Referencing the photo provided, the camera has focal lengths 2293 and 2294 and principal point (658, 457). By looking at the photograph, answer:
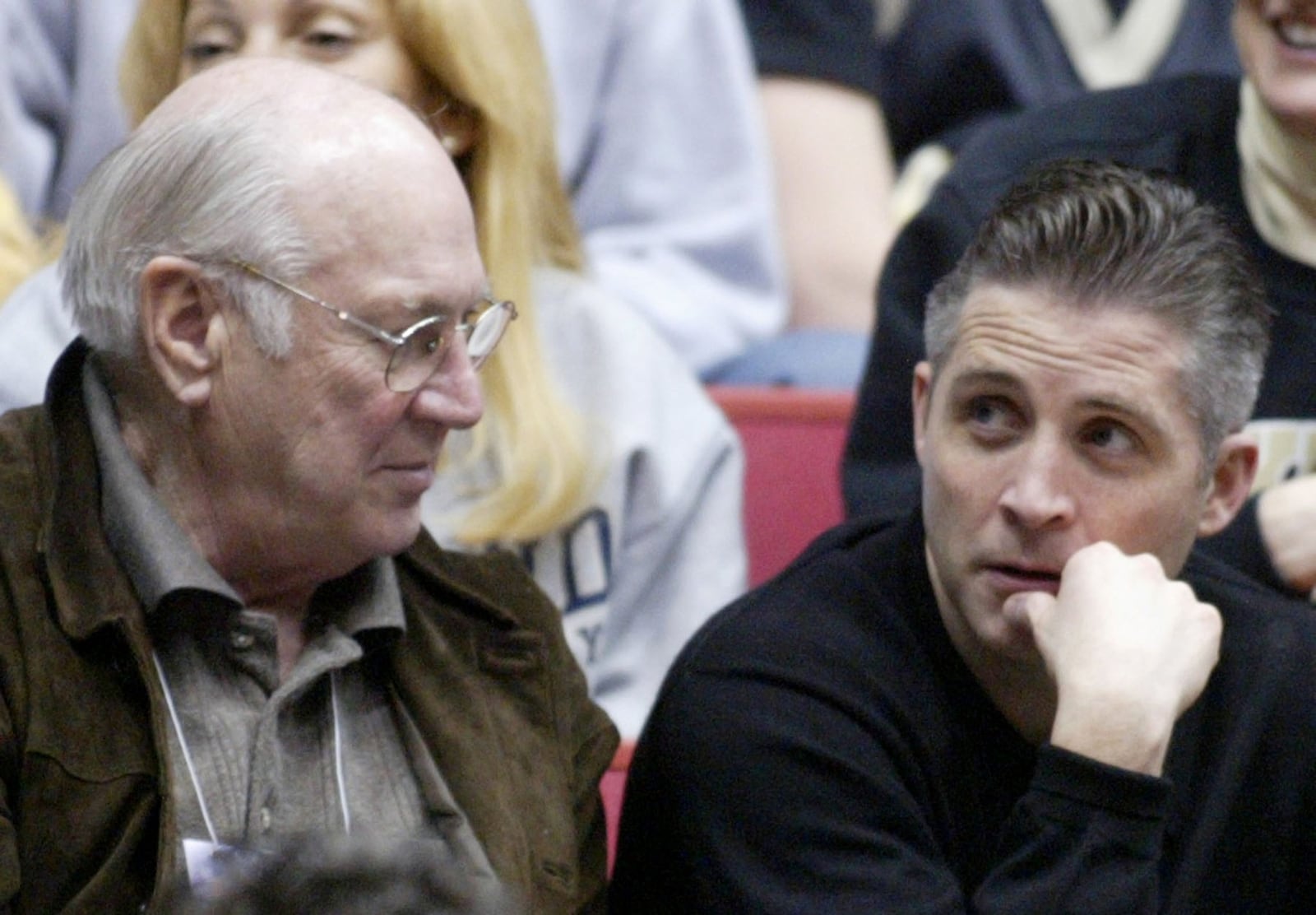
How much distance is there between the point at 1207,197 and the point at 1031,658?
→ 768mm

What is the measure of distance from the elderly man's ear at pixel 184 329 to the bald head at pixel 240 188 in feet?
0.05

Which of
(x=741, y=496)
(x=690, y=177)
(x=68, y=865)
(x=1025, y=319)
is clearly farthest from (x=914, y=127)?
(x=68, y=865)

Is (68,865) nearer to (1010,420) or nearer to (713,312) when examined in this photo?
(1010,420)

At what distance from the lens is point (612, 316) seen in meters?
2.52

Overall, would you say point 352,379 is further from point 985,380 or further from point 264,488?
point 985,380

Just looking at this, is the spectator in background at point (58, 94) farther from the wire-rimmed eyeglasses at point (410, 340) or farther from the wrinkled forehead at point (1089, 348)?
the wrinkled forehead at point (1089, 348)

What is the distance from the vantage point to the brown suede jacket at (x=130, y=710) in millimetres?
1562

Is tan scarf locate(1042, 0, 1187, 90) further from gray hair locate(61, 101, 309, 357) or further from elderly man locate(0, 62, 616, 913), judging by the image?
gray hair locate(61, 101, 309, 357)

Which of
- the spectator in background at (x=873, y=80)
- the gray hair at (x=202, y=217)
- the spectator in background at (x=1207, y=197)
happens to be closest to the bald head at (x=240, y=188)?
the gray hair at (x=202, y=217)

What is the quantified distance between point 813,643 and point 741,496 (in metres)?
0.84

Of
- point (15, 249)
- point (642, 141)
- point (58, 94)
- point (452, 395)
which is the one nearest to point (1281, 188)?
point (642, 141)

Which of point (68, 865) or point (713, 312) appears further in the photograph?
point (713, 312)

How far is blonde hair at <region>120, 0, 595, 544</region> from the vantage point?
234cm

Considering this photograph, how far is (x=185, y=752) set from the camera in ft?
5.39
